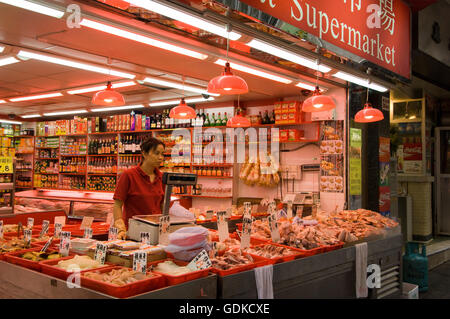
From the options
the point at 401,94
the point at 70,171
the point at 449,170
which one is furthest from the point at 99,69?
the point at 449,170

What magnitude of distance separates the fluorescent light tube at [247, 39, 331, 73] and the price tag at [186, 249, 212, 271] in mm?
2467

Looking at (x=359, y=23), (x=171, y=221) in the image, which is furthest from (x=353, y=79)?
(x=171, y=221)

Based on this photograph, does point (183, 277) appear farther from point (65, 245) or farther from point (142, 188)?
point (142, 188)

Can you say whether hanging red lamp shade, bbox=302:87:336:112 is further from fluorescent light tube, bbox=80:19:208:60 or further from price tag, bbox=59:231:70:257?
price tag, bbox=59:231:70:257

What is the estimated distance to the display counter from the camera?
210 cm

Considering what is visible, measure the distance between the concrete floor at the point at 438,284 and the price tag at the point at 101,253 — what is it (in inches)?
200

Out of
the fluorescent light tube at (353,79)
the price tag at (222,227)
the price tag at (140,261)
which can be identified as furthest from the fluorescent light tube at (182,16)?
the fluorescent light tube at (353,79)

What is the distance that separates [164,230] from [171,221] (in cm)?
15

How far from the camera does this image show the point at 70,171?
10.9 meters

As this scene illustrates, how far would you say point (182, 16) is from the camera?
328cm

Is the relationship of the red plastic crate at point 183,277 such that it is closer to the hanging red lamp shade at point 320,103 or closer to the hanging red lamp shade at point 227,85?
the hanging red lamp shade at point 227,85

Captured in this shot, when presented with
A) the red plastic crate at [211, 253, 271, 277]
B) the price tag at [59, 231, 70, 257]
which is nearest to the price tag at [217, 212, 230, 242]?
the red plastic crate at [211, 253, 271, 277]
